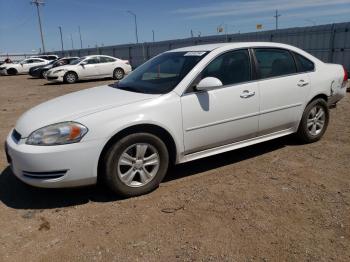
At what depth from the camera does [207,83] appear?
393cm

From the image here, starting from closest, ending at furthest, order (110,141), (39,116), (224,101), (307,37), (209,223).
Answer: (209,223), (110,141), (39,116), (224,101), (307,37)

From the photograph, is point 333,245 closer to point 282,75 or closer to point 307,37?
point 282,75

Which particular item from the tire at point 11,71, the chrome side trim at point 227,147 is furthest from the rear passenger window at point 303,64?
the tire at point 11,71

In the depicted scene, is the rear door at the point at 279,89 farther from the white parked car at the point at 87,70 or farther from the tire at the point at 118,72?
the tire at the point at 118,72

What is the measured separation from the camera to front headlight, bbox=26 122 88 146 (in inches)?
135

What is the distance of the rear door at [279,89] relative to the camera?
182 inches

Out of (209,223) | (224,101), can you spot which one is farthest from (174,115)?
(209,223)

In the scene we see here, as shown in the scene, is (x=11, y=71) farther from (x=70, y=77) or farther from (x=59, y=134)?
(x=59, y=134)

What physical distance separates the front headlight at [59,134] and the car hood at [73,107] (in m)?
0.07

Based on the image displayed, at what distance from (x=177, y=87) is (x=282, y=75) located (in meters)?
1.68

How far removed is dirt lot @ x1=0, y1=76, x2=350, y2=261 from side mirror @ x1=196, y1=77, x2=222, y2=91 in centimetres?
110

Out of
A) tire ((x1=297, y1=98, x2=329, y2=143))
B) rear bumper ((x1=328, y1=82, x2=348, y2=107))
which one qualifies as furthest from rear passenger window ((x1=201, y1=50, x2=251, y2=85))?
rear bumper ((x1=328, y1=82, x2=348, y2=107))

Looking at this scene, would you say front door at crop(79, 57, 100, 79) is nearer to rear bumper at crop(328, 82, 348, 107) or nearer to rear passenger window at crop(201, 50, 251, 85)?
rear bumper at crop(328, 82, 348, 107)

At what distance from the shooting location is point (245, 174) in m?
4.36
